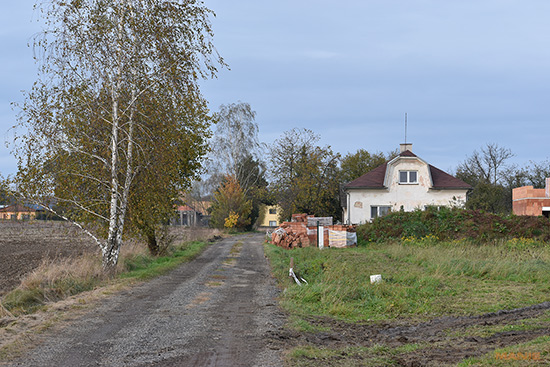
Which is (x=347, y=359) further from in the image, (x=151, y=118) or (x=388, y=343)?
(x=151, y=118)

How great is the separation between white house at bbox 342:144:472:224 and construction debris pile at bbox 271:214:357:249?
814cm

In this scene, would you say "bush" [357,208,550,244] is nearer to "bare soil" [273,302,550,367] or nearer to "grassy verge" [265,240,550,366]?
"grassy verge" [265,240,550,366]

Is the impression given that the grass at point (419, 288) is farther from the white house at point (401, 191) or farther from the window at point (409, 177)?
the window at point (409, 177)

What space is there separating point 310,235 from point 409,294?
69.9 feet

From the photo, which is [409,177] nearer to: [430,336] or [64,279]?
[64,279]

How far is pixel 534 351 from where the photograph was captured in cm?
664

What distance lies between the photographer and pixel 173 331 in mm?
9328

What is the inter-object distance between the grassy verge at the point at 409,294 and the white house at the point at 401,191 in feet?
78.3

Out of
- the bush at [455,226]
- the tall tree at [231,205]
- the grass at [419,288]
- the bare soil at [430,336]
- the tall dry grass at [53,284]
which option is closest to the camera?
the bare soil at [430,336]

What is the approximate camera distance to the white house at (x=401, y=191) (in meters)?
44.8

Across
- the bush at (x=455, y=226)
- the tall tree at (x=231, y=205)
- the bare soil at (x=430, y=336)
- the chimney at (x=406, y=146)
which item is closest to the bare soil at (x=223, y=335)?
the bare soil at (x=430, y=336)

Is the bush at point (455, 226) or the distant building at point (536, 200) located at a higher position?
the distant building at point (536, 200)

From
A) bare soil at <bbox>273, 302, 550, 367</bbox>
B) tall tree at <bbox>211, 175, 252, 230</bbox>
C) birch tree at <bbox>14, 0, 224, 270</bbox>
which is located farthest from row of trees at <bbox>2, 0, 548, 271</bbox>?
tall tree at <bbox>211, 175, 252, 230</bbox>

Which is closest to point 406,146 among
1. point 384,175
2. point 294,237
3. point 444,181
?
point 384,175
